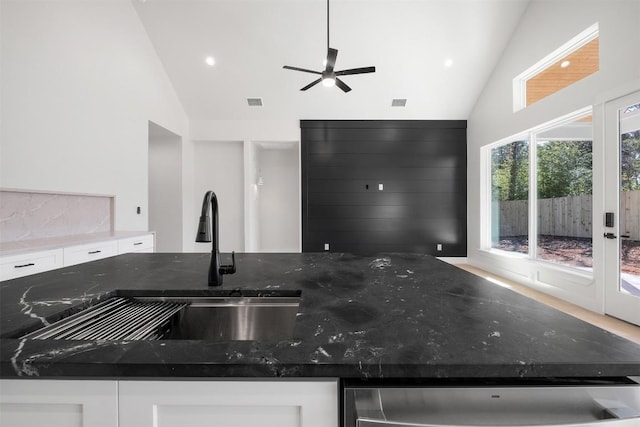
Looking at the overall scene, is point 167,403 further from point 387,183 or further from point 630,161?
point 387,183

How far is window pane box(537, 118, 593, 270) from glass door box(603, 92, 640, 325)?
324mm

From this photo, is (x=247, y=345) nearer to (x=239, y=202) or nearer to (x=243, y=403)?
(x=243, y=403)

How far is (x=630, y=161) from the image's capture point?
2.64 m

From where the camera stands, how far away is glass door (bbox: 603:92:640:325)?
2.60 meters

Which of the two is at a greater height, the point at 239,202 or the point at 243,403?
the point at 239,202

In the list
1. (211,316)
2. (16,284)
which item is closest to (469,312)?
(211,316)

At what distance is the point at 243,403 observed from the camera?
523 millimetres

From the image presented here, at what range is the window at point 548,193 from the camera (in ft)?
10.6

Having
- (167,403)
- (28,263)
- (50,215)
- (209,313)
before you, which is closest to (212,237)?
(209,313)

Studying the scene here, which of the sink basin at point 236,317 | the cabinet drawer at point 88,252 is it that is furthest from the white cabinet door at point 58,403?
the cabinet drawer at point 88,252

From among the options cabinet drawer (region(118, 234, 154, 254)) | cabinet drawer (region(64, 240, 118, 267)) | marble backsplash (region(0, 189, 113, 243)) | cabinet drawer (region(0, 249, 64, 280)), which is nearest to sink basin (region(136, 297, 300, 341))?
cabinet drawer (region(0, 249, 64, 280))

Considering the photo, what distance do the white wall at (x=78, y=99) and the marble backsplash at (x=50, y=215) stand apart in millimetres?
102

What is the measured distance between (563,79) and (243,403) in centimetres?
498

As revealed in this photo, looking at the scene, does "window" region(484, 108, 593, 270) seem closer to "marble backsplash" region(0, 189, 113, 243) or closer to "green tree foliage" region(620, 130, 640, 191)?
"green tree foliage" region(620, 130, 640, 191)
